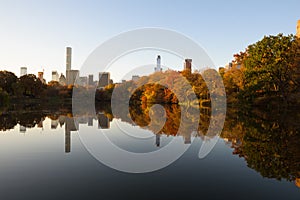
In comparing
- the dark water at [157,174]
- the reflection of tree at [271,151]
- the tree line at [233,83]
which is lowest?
the dark water at [157,174]

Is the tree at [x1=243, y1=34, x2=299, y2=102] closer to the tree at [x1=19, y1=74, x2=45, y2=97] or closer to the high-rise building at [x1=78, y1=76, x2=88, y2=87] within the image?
the high-rise building at [x1=78, y1=76, x2=88, y2=87]

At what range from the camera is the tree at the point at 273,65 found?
3712cm

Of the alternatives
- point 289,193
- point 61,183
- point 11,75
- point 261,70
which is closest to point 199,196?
point 289,193

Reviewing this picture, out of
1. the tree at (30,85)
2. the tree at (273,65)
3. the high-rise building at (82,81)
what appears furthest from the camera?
the high-rise building at (82,81)

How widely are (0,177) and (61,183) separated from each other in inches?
78.7

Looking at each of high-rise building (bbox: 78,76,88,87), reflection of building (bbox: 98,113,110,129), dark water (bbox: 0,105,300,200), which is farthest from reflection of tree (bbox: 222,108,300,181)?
high-rise building (bbox: 78,76,88,87)

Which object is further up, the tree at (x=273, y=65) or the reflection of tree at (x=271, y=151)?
the tree at (x=273, y=65)

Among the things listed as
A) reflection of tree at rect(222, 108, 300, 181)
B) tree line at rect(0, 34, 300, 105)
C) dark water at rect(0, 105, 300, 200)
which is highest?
tree line at rect(0, 34, 300, 105)

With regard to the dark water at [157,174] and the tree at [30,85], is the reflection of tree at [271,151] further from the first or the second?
the tree at [30,85]

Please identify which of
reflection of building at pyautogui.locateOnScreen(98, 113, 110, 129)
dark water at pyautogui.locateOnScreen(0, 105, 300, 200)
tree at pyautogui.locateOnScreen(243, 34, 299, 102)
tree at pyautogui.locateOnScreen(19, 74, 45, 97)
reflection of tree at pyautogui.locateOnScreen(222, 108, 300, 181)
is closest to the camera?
dark water at pyautogui.locateOnScreen(0, 105, 300, 200)

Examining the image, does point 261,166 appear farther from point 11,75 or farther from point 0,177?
point 11,75

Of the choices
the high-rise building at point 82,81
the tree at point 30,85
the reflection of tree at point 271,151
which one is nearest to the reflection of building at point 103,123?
the reflection of tree at point 271,151

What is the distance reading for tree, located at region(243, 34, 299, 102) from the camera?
122 feet

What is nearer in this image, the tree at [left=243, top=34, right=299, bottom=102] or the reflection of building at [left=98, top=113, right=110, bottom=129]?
the reflection of building at [left=98, top=113, right=110, bottom=129]
